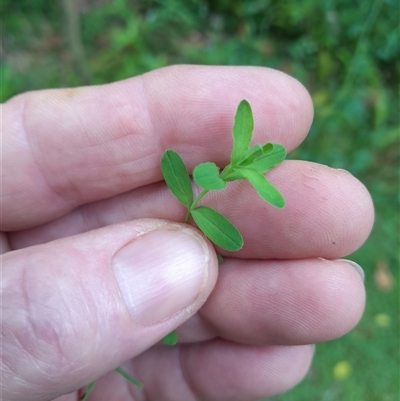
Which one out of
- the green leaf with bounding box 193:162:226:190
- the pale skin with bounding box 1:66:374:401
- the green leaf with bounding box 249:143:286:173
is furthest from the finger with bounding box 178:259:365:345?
the green leaf with bounding box 193:162:226:190

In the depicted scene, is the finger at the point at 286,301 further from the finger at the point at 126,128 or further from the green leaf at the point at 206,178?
the green leaf at the point at 206,178

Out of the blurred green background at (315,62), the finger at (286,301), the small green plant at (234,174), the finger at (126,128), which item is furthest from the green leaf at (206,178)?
the blurred green background at (315,62)

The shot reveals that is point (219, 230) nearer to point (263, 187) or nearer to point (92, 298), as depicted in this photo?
point (263, 187)

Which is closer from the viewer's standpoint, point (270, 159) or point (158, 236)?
point (270, 159)

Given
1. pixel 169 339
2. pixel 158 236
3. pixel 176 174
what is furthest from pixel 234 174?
pixel 169 339

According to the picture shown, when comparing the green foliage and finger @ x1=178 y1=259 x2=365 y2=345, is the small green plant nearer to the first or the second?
the green foliage

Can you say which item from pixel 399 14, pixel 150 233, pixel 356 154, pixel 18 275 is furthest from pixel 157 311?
pixel 399 14
